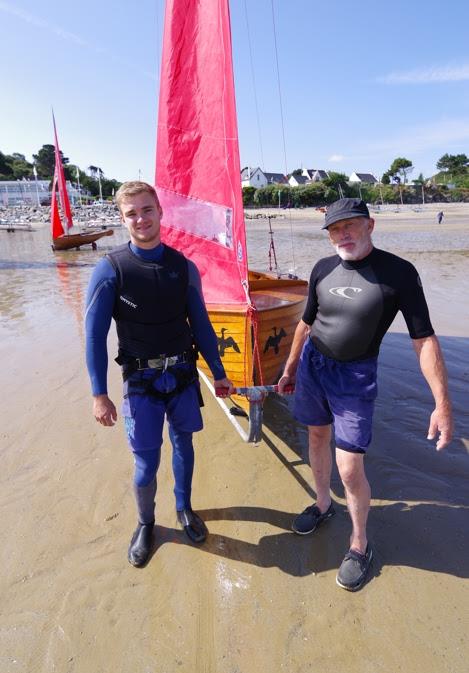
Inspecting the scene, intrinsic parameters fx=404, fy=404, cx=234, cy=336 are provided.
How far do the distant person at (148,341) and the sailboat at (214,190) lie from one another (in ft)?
2.80

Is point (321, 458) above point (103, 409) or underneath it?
underneath

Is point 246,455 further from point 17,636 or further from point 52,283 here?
point 52,283

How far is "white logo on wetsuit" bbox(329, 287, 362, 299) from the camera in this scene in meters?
2.07

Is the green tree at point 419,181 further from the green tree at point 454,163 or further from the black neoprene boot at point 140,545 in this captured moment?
the black neoprene boot at point 140,545

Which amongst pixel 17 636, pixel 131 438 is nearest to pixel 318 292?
pixel 131 438

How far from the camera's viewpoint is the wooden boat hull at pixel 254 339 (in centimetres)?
348

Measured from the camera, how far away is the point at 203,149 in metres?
3.93

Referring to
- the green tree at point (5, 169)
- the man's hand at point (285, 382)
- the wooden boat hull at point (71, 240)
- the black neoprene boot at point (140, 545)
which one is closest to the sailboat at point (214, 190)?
the man's hand at point (285, 382)

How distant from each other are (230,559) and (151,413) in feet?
3.45

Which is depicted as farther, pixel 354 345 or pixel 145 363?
pixel 145 363

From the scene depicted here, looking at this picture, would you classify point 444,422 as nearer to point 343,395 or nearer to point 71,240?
point 343,395

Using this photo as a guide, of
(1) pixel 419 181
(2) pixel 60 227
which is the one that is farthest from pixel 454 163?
(2) pixel 60 227

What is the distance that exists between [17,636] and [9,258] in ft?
68.5

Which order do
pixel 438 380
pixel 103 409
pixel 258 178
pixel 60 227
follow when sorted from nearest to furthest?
1. pixel 438 380
2. pixel 103 409
3. pixel 60 227
4. pixel 258 178
